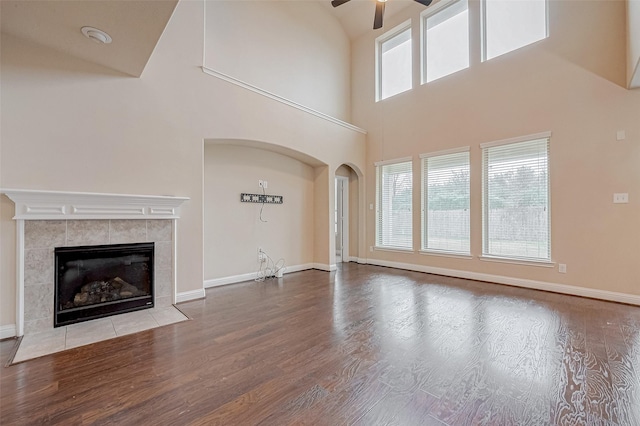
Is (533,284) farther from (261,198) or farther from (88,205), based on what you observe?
(88,205)

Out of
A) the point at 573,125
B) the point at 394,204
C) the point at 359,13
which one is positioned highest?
the point at 359,13

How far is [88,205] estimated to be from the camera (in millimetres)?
2871

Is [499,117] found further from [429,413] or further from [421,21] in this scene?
[429,413]

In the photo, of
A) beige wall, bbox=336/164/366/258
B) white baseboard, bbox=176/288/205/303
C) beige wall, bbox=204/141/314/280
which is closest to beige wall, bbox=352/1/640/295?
beige wall, bbox=336/164/366/258

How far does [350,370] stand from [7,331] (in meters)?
3.16

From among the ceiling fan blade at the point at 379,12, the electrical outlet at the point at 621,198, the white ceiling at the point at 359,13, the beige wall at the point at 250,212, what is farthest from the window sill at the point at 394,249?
the white ceiling at the point at 359,13

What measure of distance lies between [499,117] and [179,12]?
517 centimetres

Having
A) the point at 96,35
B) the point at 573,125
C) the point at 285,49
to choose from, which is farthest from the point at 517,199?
the point at 96,35

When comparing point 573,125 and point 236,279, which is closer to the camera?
point 573,125

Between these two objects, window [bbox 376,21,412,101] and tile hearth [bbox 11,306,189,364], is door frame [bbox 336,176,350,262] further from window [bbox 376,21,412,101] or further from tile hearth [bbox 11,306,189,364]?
tile hearth [bbox 11,306,189,364]

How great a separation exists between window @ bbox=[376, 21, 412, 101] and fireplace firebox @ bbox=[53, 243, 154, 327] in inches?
231

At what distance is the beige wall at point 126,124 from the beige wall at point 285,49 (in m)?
0.88

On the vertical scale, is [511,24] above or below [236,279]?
above

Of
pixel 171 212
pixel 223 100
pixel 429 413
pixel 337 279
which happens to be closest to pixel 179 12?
pixel 223 100
